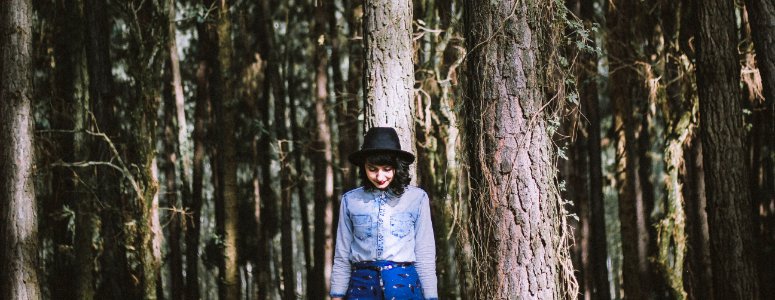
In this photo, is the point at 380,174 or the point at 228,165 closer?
the point at 380,174

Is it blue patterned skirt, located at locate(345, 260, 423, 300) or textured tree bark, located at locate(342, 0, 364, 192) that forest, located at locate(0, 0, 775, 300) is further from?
blue patterned skirt, located at locate(345, 260, 423, 300)

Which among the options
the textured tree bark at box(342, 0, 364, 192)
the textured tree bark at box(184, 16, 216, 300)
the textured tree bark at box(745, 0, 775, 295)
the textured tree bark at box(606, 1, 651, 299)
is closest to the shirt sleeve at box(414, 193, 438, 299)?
the textured tree bark at box(745, 0, 775, 295)

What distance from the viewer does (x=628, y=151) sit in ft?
53.2

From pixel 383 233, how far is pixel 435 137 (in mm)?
10331

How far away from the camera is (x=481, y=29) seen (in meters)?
5.56

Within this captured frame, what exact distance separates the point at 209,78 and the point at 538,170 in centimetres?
1580

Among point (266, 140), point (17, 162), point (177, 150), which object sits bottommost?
point (17, 162)

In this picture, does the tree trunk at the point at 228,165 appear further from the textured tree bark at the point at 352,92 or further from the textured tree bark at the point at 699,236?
the textured tree bark at the point at 699,236

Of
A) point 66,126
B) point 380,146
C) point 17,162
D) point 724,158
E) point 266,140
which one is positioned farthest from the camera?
point 266,140

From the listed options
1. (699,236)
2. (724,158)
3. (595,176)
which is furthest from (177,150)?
(724,158)

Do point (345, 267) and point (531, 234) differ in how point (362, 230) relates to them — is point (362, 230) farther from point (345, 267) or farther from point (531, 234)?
point (531, 234)

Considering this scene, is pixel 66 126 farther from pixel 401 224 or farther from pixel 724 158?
pixel 401 224

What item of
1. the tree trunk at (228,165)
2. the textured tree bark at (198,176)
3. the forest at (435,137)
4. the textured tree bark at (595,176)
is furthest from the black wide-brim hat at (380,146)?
the textured tree bark at (198,176)

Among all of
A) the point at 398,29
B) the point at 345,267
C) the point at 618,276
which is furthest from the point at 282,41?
the point at 345,267
